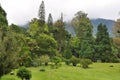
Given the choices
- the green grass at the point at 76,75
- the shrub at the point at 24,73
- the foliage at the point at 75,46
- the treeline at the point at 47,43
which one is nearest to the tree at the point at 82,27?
the treeline at the point at 47,43

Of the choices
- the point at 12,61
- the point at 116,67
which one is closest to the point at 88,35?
the point at 116,67

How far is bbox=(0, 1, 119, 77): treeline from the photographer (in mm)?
45281

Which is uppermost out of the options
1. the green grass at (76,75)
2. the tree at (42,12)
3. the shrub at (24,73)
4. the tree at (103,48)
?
the tree at (42,12)

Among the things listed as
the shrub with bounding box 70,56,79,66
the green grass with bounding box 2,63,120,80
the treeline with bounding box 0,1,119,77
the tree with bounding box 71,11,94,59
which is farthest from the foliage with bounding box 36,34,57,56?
the green grass with bounding box 2,63,120,80

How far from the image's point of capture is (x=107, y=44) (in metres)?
92.7

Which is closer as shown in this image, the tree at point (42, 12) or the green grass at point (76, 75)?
the green grass at point (76, 75)

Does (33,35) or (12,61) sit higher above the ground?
(33,35)

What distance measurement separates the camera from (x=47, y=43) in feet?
271

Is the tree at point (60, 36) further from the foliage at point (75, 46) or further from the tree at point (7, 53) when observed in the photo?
the tree at point (7, 53)

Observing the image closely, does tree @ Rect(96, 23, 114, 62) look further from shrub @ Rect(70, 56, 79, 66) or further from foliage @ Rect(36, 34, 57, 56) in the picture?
shrub @ Rect(70, 56, 79, 66)

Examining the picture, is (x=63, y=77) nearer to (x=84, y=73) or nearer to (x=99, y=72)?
(x=84, y=73)

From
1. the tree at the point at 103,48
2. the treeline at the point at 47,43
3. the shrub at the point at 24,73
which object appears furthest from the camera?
the tree at the point at 103,48

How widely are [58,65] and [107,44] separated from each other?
2511 centimetres

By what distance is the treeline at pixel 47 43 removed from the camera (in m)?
45.3
